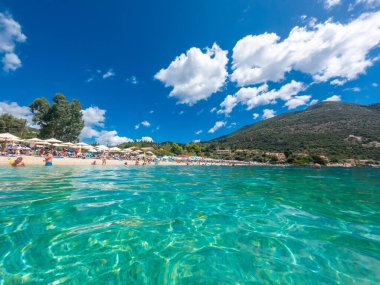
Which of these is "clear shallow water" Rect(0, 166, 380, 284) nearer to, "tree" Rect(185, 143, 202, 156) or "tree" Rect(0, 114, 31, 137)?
"tree" Rect(0, 114, 31, 137)

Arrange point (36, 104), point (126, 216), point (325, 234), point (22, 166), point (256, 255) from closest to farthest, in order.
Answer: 1. point (256, 255)
2. point (325, 234)
3. point (126, 216)
4. point (22, 166)
5. point (36, 104)

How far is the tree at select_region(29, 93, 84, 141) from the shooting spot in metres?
39.1

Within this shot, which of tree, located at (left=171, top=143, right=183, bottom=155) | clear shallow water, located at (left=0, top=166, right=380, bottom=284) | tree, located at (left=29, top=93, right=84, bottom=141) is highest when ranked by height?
tree, located at (left=29, top=93, right=84, bottom=141)

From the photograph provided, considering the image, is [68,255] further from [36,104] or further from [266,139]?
[266,139]

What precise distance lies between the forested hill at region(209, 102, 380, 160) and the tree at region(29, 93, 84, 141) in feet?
308

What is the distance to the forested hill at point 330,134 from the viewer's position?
87000 mm

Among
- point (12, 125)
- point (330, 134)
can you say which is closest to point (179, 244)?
point (12, 125)

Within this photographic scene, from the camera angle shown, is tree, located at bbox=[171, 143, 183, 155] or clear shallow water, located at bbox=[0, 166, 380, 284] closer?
clear shallow water, located at bbox=[0, 166, 380, 284]

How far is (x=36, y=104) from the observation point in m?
39.6

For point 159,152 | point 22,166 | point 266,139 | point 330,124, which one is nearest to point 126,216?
point 22,166

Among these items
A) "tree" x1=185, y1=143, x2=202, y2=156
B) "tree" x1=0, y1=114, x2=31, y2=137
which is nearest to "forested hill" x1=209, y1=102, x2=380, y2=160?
"tree" x1=185, y1=143, x2=202, y2=156

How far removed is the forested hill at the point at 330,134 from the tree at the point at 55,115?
93.8 meters

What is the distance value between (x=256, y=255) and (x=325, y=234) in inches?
85.5

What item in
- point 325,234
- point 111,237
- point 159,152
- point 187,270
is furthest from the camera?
point 159,152
